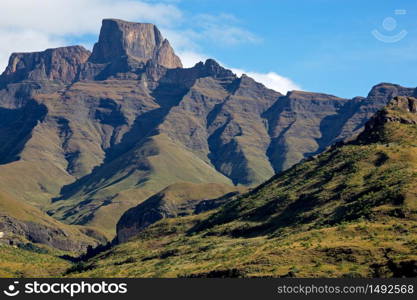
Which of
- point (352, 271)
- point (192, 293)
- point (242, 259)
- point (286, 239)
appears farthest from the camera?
point (286, 239)

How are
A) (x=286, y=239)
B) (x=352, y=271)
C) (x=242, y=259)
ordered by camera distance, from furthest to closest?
(x=286, y=239) < (x=242, y=259) < (x=352, y=271)

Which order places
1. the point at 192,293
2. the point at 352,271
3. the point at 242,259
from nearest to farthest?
the point at 192,293
the point at 352,271
the point at 242,259

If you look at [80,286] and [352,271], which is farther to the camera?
[352,271]

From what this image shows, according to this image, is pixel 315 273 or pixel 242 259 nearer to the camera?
pixel 315 273

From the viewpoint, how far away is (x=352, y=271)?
470ft

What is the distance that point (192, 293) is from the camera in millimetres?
87188

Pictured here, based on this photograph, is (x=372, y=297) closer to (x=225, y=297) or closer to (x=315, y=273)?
(x=225, y=297)

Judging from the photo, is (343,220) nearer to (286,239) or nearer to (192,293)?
(286,239)

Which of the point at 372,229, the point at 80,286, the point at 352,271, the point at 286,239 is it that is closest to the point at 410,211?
the point at 372,229

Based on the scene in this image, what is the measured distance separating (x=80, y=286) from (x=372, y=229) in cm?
9640

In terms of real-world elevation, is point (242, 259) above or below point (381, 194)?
below

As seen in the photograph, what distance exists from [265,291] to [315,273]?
56450 mm

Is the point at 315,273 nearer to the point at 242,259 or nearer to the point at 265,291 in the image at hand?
the point at 242,259

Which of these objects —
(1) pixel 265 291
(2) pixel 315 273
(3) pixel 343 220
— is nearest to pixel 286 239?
(3) pixel 343 220
